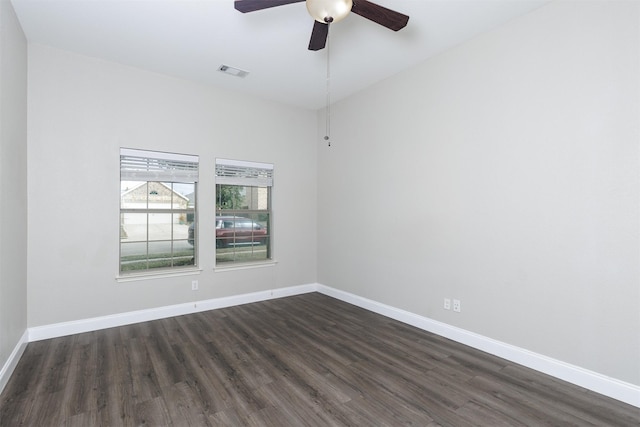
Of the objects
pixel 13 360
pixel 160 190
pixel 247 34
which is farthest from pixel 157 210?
pixel 247 34

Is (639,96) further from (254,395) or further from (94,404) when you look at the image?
(94,404)

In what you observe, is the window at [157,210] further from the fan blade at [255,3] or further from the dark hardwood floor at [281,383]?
the fan blade at [255,3]

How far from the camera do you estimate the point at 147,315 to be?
3.84 meters

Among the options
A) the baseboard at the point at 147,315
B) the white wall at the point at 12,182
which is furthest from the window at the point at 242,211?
the white wall at the point at 12,182

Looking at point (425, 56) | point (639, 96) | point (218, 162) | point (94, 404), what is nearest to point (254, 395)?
point (94, 404)

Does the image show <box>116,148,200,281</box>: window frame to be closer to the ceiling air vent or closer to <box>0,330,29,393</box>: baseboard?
<box>0,330,29,393</box>: baseboard

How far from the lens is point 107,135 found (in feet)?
11.9

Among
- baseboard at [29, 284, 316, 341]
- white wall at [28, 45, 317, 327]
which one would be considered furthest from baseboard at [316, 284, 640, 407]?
white wall at [28, 45, 317, 327]

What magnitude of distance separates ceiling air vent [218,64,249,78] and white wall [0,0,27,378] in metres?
1.80

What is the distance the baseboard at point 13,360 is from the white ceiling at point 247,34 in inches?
114

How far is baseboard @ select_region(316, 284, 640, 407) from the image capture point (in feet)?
7.36

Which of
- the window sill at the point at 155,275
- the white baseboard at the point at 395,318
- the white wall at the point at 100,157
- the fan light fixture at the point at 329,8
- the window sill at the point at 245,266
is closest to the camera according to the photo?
the fan light fixture at the point at 329,8

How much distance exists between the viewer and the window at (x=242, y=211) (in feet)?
14.7

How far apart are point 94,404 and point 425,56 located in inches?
166
